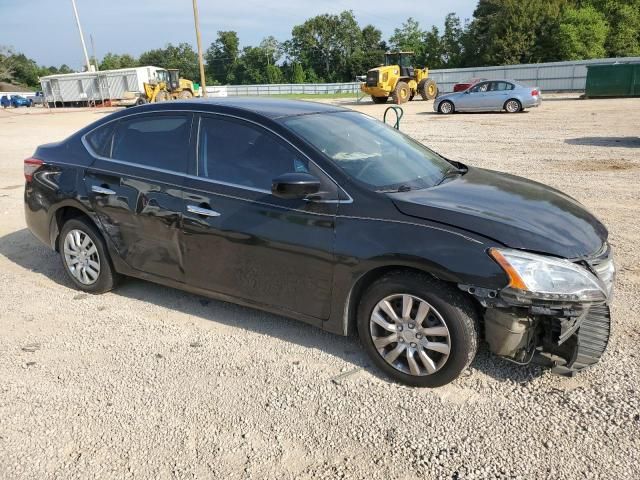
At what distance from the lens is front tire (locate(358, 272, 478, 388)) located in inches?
116

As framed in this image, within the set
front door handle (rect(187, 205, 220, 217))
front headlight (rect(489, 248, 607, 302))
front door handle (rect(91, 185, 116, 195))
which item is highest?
front door handle (rect(91, 185, 116, 195))

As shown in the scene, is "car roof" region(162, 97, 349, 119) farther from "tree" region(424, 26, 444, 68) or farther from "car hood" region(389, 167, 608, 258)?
"tree" region(424, 26, 444, 68)

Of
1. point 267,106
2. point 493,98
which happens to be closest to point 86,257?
point 267,106

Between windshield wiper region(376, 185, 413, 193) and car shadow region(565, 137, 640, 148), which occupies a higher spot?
windshield wiper region(376, 185, 413, 193)

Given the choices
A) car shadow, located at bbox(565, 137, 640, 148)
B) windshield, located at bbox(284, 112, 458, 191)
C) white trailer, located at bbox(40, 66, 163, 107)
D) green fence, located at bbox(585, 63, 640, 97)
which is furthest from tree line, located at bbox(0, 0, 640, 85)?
windshield, located at bbox(284, 112, 458, 191)

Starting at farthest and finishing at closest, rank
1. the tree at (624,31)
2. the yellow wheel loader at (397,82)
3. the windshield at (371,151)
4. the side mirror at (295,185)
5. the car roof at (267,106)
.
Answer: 1. the tree at (624,31)
2. the yellow wheel loader at (397,82)
3. the car roof at (267,106)
4. the windshield at (371,151)
5. the side mirror at (295,185)

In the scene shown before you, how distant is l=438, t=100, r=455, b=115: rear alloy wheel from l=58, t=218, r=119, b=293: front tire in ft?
67.6

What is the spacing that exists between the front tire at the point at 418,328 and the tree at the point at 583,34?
192 ft

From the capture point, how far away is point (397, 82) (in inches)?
1201

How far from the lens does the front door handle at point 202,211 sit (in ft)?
12.1

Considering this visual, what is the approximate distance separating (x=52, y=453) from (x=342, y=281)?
183 centimetres

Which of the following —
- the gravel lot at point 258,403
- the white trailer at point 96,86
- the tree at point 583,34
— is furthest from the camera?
the tree at point 583,34

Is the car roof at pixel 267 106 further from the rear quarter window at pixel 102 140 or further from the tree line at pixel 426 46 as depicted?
the tree line at pixel 426 46

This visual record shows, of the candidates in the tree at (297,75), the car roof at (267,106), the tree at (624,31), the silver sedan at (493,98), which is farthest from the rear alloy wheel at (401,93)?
the tree at (297,75)
